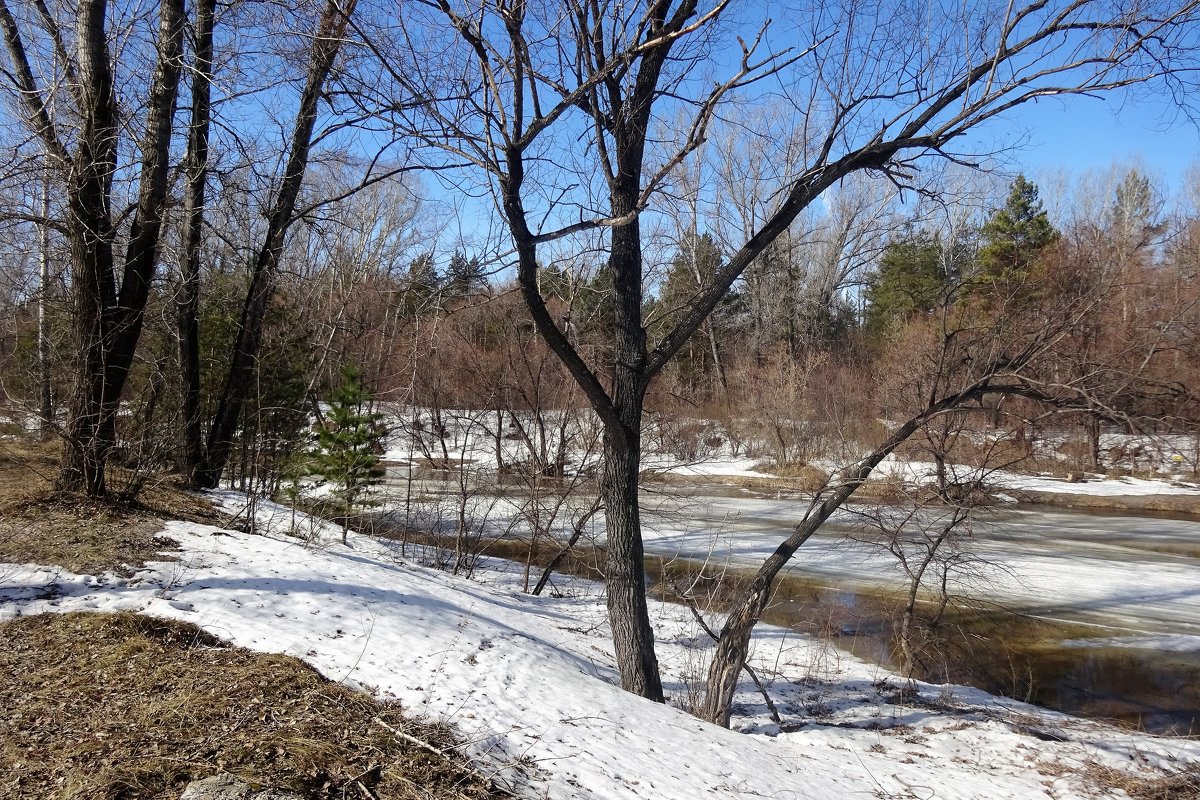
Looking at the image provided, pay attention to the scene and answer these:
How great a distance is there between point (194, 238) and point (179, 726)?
920 centimetres

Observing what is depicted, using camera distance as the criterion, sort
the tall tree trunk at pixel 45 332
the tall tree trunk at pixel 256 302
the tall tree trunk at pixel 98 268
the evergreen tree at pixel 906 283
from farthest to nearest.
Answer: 1. the evergreen tree at pixel 906 283
2. the tall tree trunk at pixel 256 302
3. the tall tree trunk at pixel 45 332
4. the tall tree trunk at pixel 98 268

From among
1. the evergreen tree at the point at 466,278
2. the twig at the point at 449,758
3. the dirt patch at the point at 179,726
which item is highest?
the evergreen tree at the point at 466,278

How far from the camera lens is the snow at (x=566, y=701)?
172 inches

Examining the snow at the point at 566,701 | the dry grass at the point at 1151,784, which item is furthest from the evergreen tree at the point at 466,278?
the dry grass at the point at 1151,784

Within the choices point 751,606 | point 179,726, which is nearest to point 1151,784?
point 751,606

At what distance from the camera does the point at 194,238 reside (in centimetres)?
1113

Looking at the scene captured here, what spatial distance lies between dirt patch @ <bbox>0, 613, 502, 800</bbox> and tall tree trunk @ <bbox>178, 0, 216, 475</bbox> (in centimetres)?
616

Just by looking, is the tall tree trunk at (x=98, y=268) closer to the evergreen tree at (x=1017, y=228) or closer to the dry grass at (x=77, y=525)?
the dry grass at (x=77, y=525)

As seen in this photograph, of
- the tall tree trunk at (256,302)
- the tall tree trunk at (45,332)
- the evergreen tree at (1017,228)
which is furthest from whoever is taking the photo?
the evergreen tree at (1017,228)

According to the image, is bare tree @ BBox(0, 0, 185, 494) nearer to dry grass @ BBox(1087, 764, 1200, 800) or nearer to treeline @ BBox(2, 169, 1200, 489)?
treeline @ BBox(2, 169, 1200, 489)

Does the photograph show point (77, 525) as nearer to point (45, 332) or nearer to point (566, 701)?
point (566, 701)

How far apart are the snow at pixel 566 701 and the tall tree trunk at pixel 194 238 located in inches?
133

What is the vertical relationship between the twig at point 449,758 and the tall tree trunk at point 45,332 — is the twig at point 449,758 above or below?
below

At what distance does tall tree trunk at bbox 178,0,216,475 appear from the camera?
32.4 feet
